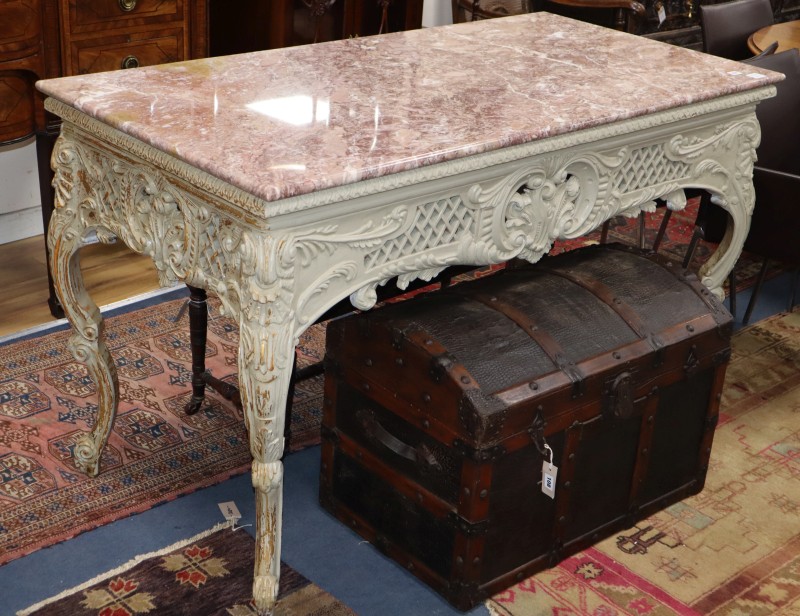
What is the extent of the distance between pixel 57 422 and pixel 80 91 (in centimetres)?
110

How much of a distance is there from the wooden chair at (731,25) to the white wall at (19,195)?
2883 mm

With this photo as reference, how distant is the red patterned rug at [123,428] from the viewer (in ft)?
9.13

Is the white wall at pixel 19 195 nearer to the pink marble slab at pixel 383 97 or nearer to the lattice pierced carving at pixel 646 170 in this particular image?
the pink marble slab at pixel 383 97

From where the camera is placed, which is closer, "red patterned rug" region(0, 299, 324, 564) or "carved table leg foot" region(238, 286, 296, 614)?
"carved table leg foot" region(238, 286, 296, 614)

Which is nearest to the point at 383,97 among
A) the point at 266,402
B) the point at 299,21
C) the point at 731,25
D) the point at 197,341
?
the point at 266,402

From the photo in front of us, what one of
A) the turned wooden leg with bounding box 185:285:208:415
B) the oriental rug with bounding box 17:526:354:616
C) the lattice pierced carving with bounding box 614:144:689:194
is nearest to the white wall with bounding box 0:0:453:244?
the turned wooden leg with bounding box 185:285:208:415

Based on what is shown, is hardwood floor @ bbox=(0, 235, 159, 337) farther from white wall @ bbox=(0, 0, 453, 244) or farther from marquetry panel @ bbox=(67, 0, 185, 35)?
marquetry panel @ bbox=(67, 0, 185, 35)

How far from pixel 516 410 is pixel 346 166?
696 millimetres

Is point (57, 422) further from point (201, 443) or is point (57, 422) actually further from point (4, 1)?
point (4, 1)

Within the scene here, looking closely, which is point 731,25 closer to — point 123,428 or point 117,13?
→ point 117,13

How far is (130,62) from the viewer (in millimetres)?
3660

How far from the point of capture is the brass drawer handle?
3.65 metres

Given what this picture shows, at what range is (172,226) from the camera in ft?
7.57

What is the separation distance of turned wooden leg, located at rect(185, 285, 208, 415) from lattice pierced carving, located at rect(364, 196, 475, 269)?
0.80m
